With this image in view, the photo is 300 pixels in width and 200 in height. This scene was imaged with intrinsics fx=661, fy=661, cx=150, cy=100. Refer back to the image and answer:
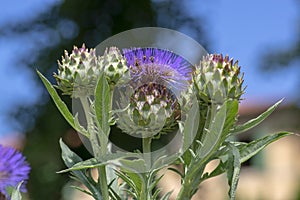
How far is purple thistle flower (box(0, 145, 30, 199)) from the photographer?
3.94ft

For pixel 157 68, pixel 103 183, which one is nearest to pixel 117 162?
pixel 103 183

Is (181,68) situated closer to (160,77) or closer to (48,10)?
(160,77)

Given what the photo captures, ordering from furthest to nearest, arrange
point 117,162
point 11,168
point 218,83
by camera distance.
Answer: point 11,168 → point 218,83 → point 117,162

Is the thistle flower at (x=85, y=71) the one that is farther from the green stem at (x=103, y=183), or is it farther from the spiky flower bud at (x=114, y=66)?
→ the green stem at (x=103, y=183)

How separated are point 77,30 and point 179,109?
501 centimetres

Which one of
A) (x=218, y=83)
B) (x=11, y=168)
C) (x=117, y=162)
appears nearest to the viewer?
(x=117, y=162)

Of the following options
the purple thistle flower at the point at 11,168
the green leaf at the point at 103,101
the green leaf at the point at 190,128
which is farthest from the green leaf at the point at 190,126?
the purple thistle flower at the point at 11,168

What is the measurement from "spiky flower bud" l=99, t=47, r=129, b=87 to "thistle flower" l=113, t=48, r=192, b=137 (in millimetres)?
17

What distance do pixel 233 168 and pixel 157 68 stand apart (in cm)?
21

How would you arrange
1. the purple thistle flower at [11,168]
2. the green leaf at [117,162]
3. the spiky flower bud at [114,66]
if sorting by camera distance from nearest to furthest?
the green leaf at [117,162]
the spiky flower bud at [114,66]
the purple thistle flower at [11,168]

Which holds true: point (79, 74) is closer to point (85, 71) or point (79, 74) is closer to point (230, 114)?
point (85, 71)

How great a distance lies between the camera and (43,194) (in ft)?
18.1

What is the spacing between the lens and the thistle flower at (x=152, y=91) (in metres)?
1.02

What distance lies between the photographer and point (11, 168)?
1229 mm
